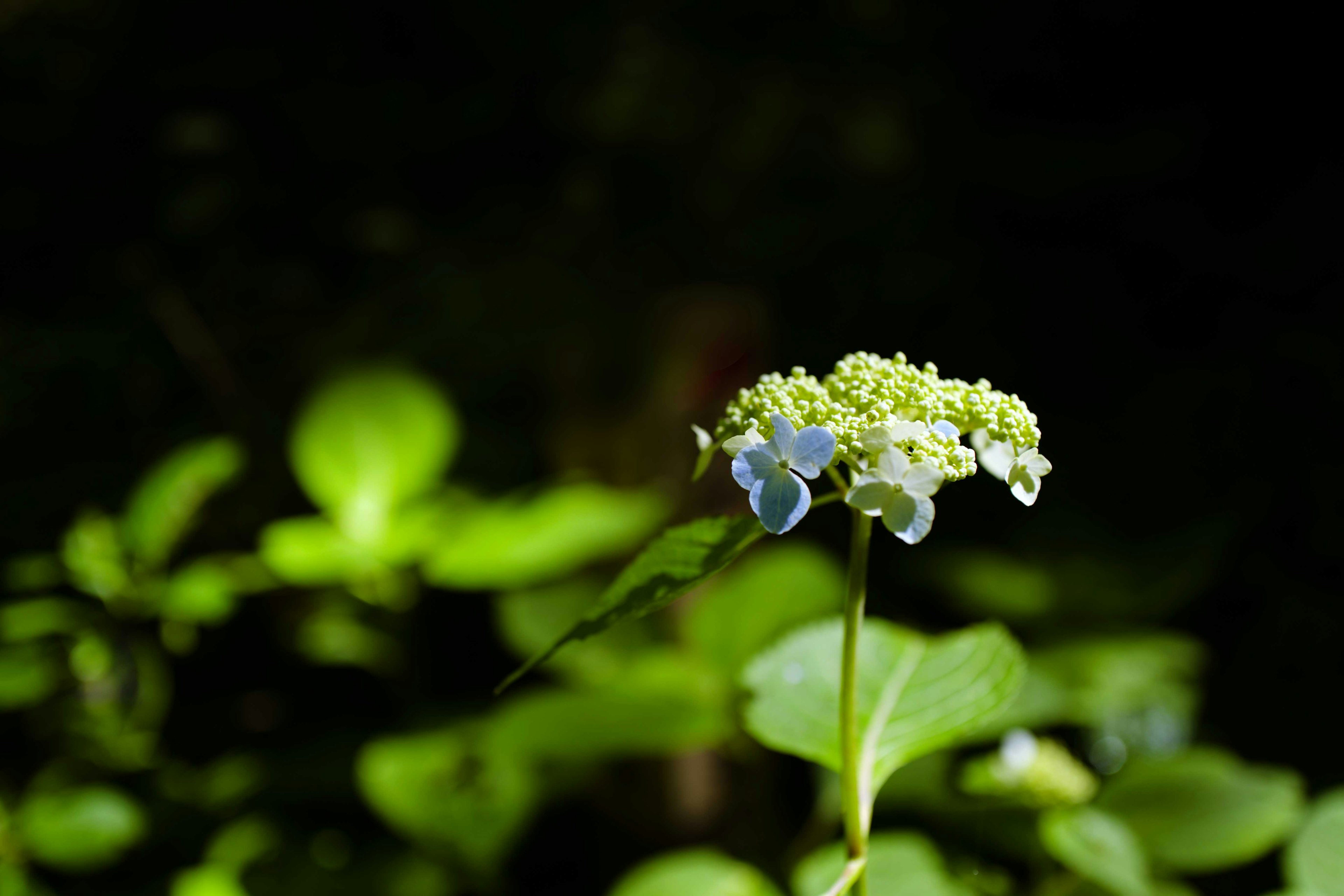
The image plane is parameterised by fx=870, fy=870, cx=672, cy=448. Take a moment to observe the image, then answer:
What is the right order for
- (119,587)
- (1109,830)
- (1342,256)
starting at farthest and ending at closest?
(1342,256) < (119,587) < (1109,830)

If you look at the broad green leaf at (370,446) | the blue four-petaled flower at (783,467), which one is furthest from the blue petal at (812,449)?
the broad green leaf at (370,446)

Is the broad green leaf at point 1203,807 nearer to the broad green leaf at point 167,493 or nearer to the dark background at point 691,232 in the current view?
the dark background at point 691,232

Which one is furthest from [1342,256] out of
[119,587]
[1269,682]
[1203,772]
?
[119,587]

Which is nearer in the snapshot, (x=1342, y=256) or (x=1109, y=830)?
(x=1109, y=830)

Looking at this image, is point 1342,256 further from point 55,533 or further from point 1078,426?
point 55,533

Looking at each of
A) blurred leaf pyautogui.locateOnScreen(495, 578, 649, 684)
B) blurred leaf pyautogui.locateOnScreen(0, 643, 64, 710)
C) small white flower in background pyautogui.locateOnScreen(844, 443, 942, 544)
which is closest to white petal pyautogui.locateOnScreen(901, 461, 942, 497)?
small white flower in background pyautogui.locateOnScreen(844, 443, 942, 544)

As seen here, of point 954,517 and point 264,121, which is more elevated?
point 264,121

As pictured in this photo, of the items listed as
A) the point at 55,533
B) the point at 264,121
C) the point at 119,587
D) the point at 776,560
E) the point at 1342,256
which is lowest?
the point at 55,533

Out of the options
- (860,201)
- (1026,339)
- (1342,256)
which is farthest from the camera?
(860,201)
